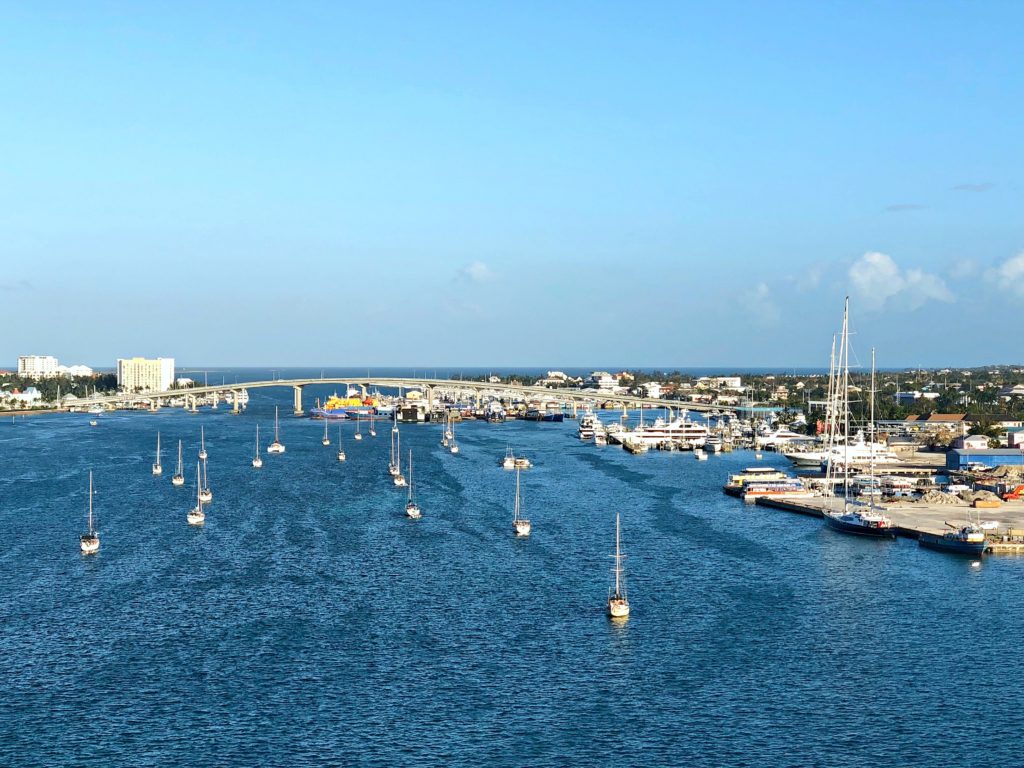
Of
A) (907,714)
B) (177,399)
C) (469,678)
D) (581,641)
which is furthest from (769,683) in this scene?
(177,399)

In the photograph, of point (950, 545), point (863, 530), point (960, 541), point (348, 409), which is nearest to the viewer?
point (960, 541)

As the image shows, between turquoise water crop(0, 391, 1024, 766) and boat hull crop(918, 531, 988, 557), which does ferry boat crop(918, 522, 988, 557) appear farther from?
turquoise water crop(0, 391, 1024, 766)

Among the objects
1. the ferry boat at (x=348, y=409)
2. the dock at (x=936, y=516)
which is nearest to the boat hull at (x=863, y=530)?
the dock at (x=936, y=516)

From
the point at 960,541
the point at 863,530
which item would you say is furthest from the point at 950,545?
the point at 863,530

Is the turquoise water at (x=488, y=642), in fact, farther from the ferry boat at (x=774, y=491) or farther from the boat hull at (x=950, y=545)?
the ferry boat at (x=774, y=491)

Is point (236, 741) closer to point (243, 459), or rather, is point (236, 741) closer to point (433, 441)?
point (243, 459)

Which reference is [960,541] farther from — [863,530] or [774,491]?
[774,491]
